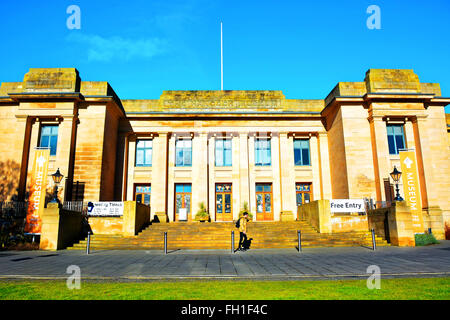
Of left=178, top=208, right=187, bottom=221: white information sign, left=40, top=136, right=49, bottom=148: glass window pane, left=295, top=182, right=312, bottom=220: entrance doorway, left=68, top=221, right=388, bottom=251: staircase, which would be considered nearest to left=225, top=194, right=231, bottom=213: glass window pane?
left=178, top=208, right=187, bottom=221: white information sign

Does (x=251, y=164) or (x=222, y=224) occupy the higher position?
(x=251, y=164)

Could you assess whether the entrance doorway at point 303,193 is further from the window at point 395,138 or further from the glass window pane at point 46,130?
the glass window pane at point 46,130

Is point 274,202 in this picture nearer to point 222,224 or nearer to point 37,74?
point 222,224

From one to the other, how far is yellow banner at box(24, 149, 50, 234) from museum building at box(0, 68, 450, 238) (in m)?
2.56

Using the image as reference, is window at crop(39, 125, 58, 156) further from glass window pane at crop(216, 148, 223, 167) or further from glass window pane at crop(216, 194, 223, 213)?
glass window pane at crop(216, 194, 223, 213)

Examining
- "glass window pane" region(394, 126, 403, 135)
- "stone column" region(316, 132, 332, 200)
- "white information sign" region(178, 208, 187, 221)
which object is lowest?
"white information sign" region(178, 208, 187, 221)

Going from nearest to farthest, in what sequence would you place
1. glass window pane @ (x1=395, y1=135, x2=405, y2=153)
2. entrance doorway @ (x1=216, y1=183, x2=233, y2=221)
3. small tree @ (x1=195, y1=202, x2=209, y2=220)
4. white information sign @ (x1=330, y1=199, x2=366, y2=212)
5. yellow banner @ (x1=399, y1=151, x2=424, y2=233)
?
white information sign @ (x1=330, y1=199, x2=366, y2=212) < yellow banner @ (x1=399, y1=151, x2=424, y2=233) < small tree @ (x1=195, y1=202, x2=209, y2=220) < glass window pane @ (x1=395, y1=135, x2=405, y2=153) < entrance doorway @ (x1=216, y1=183, x2=233, y2=221)

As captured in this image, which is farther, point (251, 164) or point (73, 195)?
point (251, 164)

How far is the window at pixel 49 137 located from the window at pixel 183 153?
31.2 feet

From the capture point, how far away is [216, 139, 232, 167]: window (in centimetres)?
2580

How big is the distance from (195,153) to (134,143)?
216 inches
